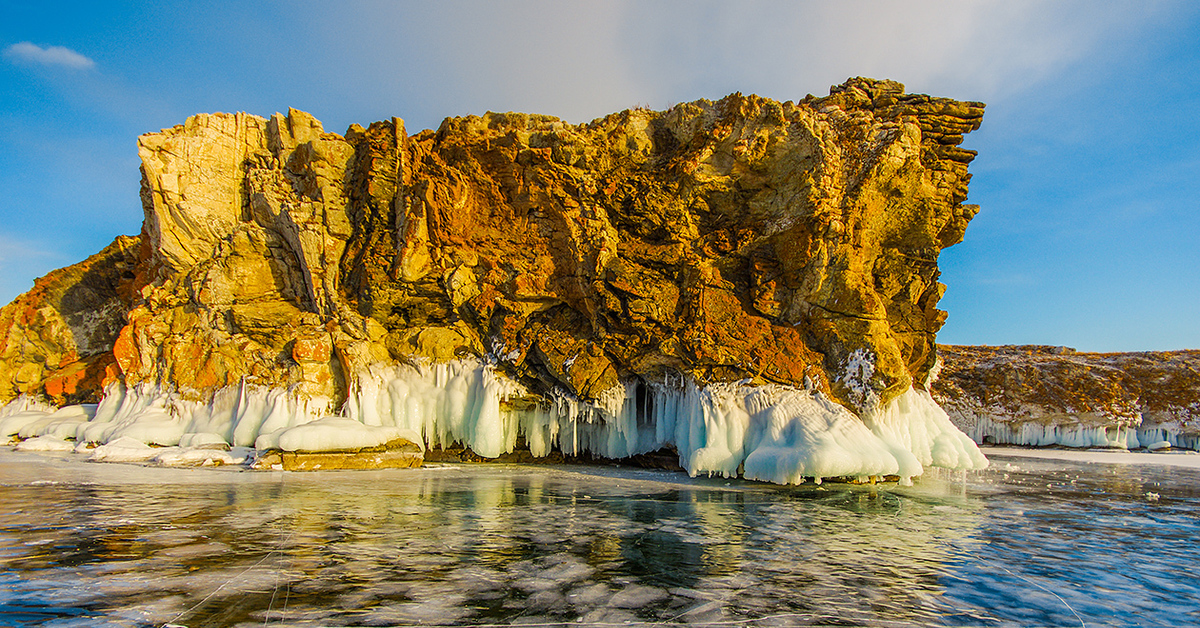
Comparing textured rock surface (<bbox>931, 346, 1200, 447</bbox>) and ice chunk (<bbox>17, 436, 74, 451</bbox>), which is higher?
textured rock surface (<bbox>931, 346, 1200, 447</bbox>)

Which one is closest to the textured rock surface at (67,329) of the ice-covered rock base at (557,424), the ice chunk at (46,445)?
the ice-covered rock base at (557,424)

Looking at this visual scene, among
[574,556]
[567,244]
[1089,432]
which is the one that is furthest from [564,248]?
[1089,432]

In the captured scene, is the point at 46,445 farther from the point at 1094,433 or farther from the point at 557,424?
the point at 1094,433

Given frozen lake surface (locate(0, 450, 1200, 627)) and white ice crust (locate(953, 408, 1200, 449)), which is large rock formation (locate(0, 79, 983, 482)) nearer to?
frozen lake surface (locate(0, 450, 1200, 627))

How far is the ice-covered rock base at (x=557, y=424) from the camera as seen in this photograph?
49.7 ft

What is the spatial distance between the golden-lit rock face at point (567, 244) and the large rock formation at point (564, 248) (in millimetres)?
71

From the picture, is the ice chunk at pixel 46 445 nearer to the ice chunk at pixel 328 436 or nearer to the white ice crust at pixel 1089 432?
the ice chunk at pixel 328 436

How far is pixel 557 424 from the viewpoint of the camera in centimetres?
2042

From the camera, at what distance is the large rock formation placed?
674 inches

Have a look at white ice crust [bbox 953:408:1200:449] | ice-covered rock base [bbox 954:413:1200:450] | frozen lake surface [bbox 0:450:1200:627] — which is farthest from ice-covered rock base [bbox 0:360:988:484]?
ice-covered rock base [bbox 954:413:1200:450]

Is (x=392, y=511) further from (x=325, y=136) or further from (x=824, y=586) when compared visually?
(x=325, y=136)

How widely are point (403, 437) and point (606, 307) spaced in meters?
7.53

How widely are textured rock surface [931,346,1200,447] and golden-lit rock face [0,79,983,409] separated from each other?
24382mm

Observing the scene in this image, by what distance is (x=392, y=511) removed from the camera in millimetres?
9930
